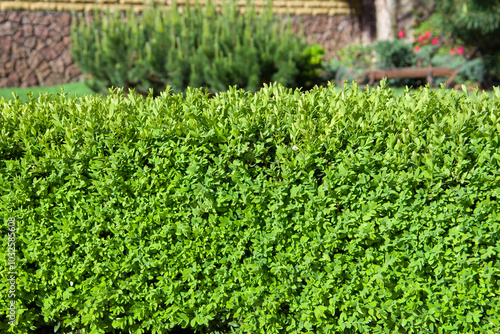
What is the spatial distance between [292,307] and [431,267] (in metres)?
0.93

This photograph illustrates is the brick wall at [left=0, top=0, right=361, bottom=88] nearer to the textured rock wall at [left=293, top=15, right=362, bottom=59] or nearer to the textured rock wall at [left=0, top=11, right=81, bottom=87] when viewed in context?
the textured rock wall at [left=0, top=11, right=81, bottom=87]

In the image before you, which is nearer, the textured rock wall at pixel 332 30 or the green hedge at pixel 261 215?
the green hedge at pixel 261 215

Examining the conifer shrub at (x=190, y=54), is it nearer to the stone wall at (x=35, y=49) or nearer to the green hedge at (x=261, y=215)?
the stone wall at (x=35, y=49)

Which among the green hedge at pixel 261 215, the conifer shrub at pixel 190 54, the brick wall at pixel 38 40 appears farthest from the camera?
the brick wall at pixel 38 40

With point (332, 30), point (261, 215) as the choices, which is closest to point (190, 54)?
point (261, 215)

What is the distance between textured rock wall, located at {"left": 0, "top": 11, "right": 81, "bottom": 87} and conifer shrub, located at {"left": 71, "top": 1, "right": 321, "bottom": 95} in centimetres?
178

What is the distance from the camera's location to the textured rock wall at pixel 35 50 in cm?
1050

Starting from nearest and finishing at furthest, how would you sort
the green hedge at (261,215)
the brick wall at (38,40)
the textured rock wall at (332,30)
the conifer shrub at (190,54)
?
the green hedge at (261,215)
the conifer shrub at (190,54)
the brick wall at (38,40)
the textured rock wall at (332,30)

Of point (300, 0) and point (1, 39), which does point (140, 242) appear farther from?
point (300, 0)

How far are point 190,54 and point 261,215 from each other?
6251 millimetres

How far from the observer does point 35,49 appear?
10.8m

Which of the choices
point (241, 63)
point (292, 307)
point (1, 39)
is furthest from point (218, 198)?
point (1, 39)

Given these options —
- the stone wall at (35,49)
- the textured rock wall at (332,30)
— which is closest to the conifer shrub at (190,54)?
the stone wall at (35,49)

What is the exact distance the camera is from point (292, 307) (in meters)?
3.26
